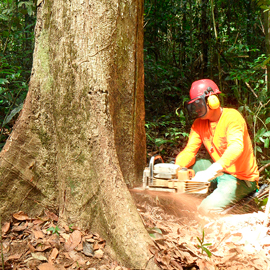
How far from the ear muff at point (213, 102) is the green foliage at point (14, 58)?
2869mm

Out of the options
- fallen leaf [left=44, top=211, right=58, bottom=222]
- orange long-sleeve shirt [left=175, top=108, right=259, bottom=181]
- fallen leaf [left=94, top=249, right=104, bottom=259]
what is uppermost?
orange long-sleeve shirt [left=175, top=108, right=259, bottom=181]

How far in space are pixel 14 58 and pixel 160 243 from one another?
555 cm

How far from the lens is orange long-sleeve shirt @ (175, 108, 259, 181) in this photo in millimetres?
3211

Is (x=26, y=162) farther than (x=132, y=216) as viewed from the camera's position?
Yes

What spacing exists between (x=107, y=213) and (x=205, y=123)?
200 centimetres

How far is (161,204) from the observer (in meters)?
3.36

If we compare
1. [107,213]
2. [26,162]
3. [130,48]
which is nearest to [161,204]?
[107,213]

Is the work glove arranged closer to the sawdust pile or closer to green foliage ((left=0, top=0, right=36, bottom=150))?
the sawdust pile

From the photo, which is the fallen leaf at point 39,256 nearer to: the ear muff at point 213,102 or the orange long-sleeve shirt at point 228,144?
the orange long-sleeve shirt at point 228,144

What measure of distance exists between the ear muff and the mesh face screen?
0.09 meters

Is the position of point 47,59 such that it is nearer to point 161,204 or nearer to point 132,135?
point 132,135

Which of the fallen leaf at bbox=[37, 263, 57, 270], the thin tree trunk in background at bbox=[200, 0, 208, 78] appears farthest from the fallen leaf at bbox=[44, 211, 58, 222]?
the thin tree trunk in background at bbox=[200, 0, 208, 78]

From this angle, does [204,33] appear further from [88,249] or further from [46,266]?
[46,266]

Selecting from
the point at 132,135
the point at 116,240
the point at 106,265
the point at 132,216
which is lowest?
the point at 106,265
